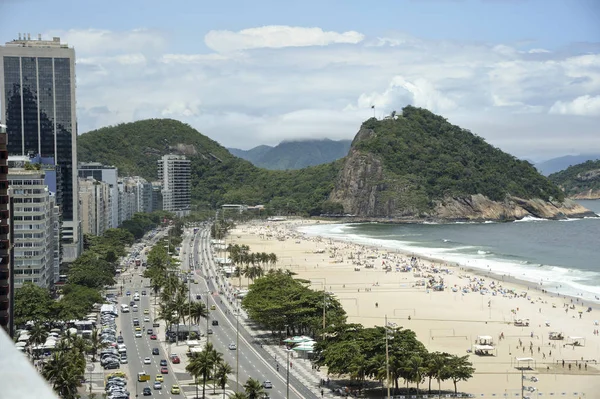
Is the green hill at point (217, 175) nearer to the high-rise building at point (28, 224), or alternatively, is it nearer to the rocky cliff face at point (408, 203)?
the rocky cliff face at point (408, 203)

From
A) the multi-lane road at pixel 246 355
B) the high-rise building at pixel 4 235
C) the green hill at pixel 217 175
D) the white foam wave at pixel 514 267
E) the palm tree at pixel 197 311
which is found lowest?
the multi-lane road at pixel 246 355

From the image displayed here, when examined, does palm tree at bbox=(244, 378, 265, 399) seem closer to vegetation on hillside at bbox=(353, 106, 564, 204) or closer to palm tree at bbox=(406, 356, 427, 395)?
palm tree at bbox=(406, 356, 427, 395)

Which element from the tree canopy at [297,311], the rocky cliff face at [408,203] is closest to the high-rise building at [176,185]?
the rocky cliff face at [408,203]

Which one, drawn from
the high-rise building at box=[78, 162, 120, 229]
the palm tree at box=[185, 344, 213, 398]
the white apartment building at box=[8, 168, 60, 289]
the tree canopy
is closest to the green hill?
the high-rise building at box=[78, 162, 120, 229]

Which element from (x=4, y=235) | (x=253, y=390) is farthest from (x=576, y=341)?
(x=4, y=235)

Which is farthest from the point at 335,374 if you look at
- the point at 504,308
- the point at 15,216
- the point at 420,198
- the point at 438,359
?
the point at 420,198

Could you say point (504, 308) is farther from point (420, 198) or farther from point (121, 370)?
point (420, 198)
